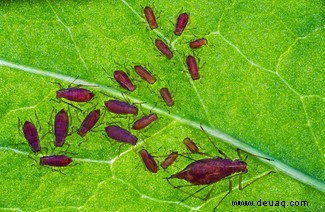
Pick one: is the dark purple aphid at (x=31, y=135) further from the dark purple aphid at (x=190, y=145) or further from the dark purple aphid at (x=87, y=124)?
the dark purple aphid at (x=190, y=145)

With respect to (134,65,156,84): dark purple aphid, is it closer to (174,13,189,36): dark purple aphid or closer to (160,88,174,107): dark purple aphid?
(160,88,174,107): dark purple aphid

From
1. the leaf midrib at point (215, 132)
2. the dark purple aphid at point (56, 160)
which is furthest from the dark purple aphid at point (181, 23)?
the dark purple aphid at point (56, 160)

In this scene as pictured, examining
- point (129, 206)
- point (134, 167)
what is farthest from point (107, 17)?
point (129, 206)

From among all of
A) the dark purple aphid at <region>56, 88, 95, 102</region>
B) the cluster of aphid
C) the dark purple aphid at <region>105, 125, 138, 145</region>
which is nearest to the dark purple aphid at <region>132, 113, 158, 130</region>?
the cluster of aphid

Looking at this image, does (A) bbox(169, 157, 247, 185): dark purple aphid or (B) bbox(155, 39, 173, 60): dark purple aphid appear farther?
(B) bbox(155, 39, 173, 60): dark purple aphid

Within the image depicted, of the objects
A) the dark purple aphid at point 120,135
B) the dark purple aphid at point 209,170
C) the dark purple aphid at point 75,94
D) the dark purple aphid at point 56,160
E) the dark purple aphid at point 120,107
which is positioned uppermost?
the dark purple aphid at point 75,94

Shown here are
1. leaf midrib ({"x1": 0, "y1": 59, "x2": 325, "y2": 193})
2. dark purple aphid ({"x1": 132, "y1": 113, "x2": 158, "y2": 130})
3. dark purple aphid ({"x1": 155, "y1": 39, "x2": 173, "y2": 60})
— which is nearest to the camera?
leaf midrib ({"x1": 0, "y1": 59, "x2": 325, "y2": 193})

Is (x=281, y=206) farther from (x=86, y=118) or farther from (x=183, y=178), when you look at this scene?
(x=86, y=118)
